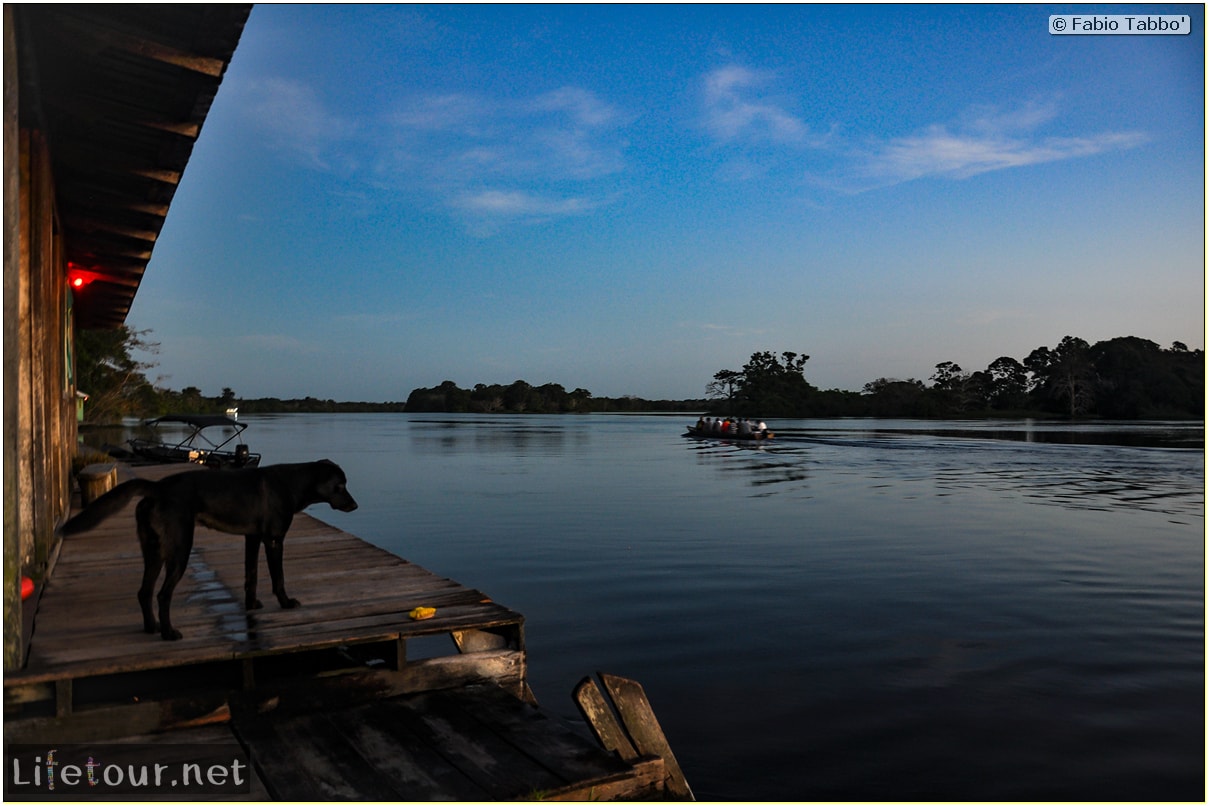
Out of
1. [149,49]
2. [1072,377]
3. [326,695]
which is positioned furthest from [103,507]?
[1072,377]

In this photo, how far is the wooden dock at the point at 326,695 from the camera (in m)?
4.38

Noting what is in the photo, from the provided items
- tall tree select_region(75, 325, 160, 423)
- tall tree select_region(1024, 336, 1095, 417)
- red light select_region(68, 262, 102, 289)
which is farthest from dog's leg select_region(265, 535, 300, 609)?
tall tree select_region(1024, 336, 1095, 417)

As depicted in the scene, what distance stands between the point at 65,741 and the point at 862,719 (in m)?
5.76

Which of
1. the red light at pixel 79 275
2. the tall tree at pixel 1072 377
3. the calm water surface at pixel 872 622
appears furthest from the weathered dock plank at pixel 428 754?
the tall tree at pixel 1072 377

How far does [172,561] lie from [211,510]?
15.0 inches

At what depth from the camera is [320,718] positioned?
5.14 m

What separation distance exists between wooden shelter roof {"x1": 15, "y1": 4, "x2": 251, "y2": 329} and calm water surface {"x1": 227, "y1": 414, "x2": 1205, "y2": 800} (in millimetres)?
5762

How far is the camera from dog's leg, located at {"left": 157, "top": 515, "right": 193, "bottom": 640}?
531 centimetres

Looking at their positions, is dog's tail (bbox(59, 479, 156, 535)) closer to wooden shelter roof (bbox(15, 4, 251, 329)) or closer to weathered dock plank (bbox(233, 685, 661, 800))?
weathered dock plank (bbox(233, 685, 661, 800))

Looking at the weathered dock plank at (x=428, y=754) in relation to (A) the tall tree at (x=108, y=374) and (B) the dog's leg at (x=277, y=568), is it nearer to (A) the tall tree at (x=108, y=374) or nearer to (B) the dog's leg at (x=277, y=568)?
(B) the dog's leg at (x=277, y=568)

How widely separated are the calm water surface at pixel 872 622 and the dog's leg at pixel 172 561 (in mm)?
3582

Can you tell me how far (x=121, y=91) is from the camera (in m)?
6.36

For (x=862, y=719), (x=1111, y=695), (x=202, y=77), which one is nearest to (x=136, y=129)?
(x=202, y=77)

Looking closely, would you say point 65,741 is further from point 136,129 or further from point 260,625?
point 136,129
